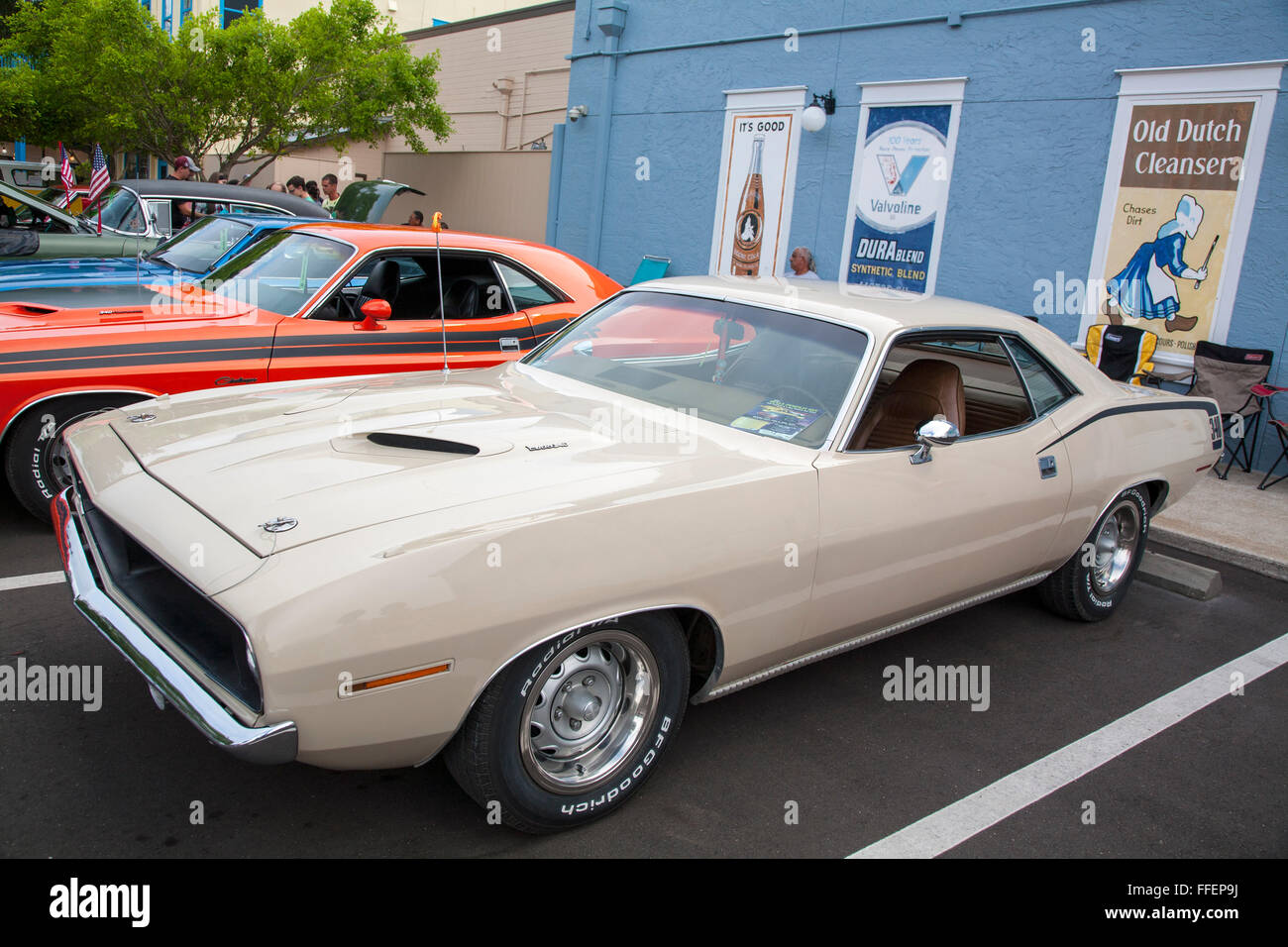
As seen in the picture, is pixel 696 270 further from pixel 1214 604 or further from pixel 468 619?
pixel 468 619

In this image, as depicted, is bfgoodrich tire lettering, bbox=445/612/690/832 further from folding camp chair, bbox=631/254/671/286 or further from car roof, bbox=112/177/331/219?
folding camp chair, bbox=631/254/671/286

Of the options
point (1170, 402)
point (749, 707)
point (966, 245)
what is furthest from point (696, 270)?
point (749, 707)

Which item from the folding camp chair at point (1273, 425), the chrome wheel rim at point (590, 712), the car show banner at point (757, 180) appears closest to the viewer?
the chrome wheel rim at point (590, 712)

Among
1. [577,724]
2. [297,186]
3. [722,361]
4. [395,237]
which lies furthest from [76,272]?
[297,186]

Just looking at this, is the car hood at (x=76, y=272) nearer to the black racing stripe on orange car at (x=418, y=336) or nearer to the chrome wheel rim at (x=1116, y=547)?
the black racing stripe on orange car at (x=418, y=336)

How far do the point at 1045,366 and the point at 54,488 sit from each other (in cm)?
453

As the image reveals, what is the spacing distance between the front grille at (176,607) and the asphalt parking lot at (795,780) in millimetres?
532

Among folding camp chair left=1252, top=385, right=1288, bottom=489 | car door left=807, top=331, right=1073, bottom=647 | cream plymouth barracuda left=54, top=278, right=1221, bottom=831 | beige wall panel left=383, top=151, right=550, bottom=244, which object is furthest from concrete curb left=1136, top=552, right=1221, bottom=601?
beige wall panel left=383, top=151, right=550, bottom=244

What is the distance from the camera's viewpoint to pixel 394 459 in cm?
288

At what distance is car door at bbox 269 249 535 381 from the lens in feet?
17.2

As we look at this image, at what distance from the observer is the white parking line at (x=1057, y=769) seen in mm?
2936

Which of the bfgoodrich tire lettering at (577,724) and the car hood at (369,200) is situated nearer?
the bfgoodrich tire lettering at (577,724)

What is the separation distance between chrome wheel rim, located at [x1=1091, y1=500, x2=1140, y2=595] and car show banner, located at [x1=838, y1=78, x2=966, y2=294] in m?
5.83

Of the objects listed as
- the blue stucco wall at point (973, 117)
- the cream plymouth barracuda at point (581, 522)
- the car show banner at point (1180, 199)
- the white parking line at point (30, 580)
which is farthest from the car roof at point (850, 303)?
the blue stucco wall at point (973, 117)
